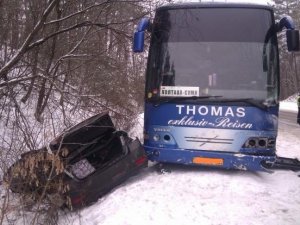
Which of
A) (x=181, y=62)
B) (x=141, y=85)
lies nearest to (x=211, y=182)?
(x=181, y=62)

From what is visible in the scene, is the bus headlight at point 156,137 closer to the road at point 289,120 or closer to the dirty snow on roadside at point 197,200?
the dirty snow on roadside at point 197,200

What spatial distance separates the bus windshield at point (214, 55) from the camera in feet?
23.8

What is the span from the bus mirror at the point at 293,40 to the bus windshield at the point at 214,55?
291mm

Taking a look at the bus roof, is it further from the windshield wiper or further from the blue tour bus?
the windshield wiper

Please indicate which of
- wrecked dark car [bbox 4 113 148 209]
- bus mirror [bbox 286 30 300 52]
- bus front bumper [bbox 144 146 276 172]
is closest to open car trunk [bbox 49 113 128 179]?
wrecked dark car [bbox 4 113 148 209]

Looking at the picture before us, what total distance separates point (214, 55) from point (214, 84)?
505 mm

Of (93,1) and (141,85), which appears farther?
(141,85)

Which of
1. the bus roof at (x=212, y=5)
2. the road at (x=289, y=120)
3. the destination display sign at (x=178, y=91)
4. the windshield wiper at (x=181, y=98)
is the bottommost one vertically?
the road at (x=289, y=120)

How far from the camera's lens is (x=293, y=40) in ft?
23.1

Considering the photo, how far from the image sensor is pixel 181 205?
617 centimetres

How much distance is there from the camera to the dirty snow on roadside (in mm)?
5797

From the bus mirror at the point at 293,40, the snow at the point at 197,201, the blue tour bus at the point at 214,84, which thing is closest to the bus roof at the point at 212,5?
the blue tour bus at the point at 214,84

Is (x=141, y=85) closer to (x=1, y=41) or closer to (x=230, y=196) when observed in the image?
(x=1, y=41)

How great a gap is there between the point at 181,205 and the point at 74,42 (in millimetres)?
7603
